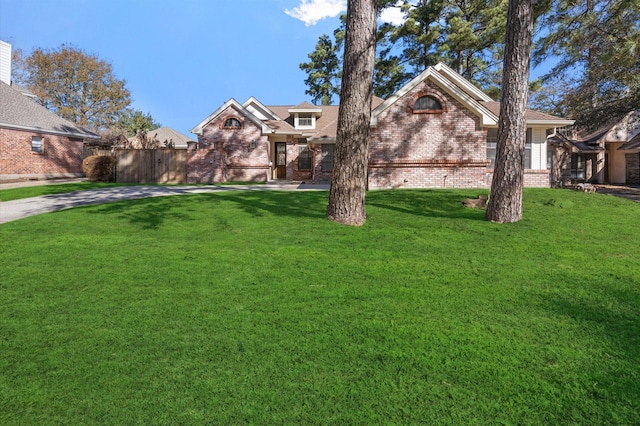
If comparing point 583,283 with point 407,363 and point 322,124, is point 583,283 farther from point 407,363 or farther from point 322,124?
point 322,124

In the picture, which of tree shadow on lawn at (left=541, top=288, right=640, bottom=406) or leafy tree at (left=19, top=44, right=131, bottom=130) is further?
leafy tree at (left=19, top=44, right=131, bottom=130)

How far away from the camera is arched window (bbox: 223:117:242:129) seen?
22609mm

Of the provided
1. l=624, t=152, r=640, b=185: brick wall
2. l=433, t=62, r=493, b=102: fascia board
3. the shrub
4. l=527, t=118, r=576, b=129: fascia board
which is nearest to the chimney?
the shrub

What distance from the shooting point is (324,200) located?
11.1 m

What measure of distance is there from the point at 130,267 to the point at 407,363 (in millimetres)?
3833

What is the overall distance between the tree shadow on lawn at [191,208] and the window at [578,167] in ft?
87.5

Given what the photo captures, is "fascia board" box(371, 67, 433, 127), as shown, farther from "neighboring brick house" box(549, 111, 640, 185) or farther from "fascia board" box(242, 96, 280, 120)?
"neighboring brick house" box(549, 111, 640, 185)

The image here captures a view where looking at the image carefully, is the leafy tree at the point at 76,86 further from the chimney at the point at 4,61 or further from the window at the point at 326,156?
the window at the point at 326,156

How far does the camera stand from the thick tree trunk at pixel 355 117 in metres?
7.51

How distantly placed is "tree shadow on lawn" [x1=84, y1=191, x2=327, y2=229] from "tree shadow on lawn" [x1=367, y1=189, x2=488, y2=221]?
1835 millimetres

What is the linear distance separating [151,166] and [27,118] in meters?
10.1

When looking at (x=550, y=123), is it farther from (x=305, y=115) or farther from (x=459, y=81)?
(x=305, y=115)

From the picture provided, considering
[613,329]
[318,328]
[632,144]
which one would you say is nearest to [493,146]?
[613,329]

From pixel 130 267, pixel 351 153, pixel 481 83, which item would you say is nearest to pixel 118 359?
pixel 130 267
